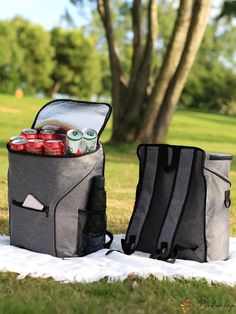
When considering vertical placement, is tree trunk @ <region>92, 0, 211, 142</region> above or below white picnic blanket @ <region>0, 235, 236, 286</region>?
above

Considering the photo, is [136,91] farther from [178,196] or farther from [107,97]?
[107,97]

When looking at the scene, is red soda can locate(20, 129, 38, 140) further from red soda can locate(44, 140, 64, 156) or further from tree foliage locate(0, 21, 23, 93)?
tree foliage locate(0, 21, 23, 93)

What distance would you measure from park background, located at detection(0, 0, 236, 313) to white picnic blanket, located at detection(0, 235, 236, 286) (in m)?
0.14

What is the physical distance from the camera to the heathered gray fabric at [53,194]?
14.1ft

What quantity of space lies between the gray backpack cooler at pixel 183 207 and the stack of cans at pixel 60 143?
0.49 m

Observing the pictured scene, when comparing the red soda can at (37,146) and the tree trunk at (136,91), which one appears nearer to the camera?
the red soda can at (37,146)

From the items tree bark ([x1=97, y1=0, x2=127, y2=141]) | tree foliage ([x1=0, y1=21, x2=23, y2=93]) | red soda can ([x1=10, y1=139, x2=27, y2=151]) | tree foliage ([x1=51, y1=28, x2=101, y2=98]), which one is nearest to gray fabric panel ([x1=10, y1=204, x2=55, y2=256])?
red soda can ([x1=10, y1=139, x2=27, y2=151])

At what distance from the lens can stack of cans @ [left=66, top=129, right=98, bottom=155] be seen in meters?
4.32

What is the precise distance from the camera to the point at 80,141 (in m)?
4.33

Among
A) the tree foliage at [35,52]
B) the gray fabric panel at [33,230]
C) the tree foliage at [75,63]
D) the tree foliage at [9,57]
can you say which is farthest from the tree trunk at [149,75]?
the tree foliage at [75,63]

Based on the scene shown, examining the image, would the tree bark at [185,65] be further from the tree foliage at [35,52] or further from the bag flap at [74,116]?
the tree foliage at [35,52]

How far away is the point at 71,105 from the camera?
192 inches

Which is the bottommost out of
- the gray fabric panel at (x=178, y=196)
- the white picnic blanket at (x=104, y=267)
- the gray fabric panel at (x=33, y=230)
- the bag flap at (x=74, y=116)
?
the white picnic blanket at (x=104, y=267)

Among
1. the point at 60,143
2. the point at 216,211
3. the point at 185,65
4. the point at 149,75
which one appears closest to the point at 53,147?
the point at 60,143
